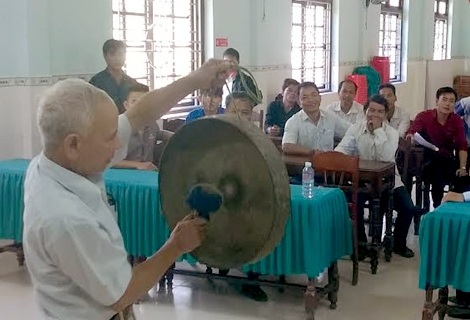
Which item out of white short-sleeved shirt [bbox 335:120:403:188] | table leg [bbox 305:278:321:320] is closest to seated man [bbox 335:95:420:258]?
white short-sleeved shirt [bbox 335:120:403:188]

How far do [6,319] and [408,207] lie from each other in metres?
2.71

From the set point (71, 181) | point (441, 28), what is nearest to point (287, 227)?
point (71, 181)

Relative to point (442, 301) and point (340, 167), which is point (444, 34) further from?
point (442, 301)

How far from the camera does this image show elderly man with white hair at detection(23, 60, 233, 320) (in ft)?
4.49

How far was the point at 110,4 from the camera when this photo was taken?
222 inches

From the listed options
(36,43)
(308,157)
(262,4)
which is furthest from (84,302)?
(262,4)

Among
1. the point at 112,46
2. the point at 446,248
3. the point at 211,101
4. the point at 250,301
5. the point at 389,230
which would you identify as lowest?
the point at 250,301

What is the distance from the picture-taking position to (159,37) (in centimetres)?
648

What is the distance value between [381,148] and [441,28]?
10739mm

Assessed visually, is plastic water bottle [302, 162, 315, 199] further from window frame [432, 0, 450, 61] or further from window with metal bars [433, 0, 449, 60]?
window frame [432, 0, 450, 61]

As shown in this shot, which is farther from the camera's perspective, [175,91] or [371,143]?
[371,143]

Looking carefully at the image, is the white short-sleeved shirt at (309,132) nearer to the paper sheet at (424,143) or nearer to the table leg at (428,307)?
the paper sheet at (424,143)

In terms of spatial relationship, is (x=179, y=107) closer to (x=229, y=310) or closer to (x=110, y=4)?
(x=110, y=4)

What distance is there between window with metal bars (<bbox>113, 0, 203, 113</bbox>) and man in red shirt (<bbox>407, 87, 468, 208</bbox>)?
7.41 feet
